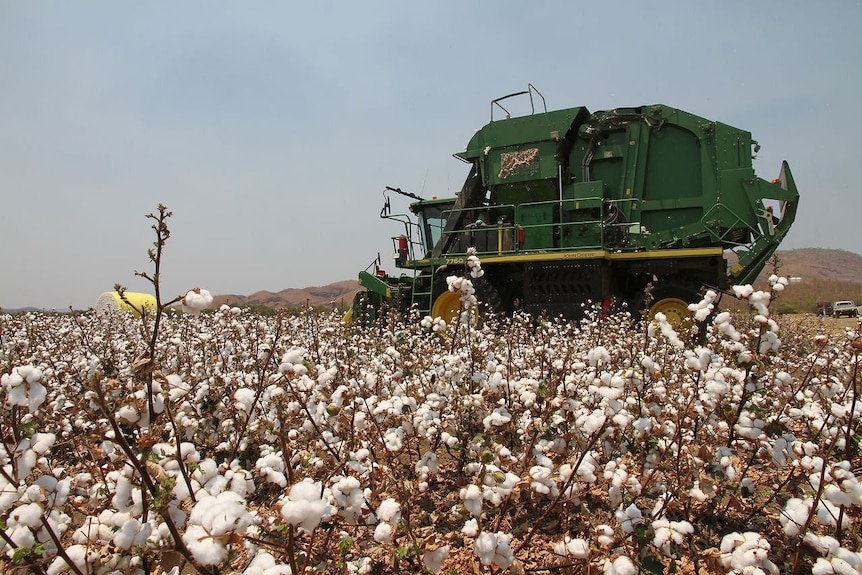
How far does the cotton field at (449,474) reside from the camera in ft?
5.60

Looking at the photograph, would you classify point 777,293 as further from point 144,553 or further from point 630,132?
point 630,132

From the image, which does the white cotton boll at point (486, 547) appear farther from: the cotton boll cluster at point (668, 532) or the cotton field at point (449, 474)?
the cotton boll cluster at point (668, 532)

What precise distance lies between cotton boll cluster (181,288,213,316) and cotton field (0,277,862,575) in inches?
0.5

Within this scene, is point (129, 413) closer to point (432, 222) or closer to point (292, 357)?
point (292, 357)

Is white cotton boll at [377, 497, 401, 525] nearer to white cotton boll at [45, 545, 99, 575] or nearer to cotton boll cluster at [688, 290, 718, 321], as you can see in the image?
white cotton boll at [45, 545, 99, 575]

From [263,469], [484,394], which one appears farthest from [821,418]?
[263,469]

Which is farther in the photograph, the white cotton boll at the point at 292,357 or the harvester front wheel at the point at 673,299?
the harvester front wheel at the point at 673,299

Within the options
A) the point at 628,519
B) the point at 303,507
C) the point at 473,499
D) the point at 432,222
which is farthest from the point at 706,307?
the point at 432,222

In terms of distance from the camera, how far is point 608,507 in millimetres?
3074

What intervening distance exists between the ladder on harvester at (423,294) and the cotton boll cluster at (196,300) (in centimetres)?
936

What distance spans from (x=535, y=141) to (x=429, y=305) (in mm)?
4153

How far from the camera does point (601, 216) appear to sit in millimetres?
10258

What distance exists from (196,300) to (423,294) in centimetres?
951

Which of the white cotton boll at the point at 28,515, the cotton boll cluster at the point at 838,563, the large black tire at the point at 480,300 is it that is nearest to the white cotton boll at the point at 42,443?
the white cotton boll at the point at 28,515
